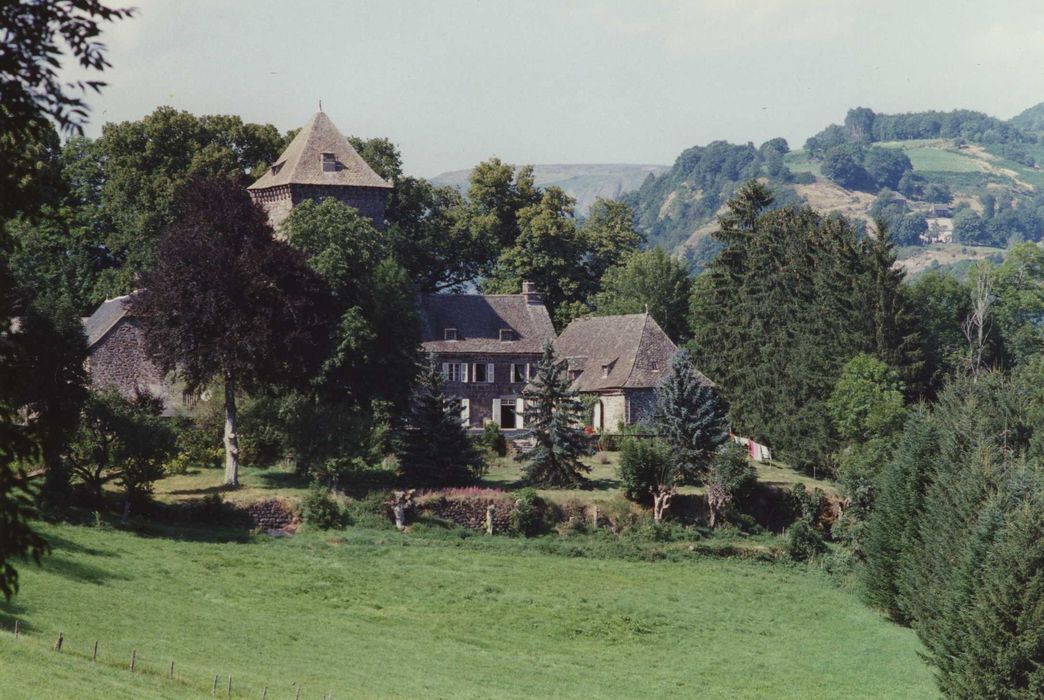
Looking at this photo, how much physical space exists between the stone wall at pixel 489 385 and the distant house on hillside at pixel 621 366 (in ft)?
10.6

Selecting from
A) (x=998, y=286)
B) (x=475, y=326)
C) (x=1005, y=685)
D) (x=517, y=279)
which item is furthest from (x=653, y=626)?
(x=998, y=286)

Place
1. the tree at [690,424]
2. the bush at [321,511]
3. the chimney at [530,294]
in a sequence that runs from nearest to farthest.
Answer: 1. the bush at [321,511]
2. the tree at [690,424]
3. the chimney at [530,294]

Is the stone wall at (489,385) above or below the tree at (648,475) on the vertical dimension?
above

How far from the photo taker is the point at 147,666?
32062mm

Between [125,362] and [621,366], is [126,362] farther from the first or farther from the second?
[621,366]

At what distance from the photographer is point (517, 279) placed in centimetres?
9294

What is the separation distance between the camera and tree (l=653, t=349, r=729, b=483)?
2416 inches

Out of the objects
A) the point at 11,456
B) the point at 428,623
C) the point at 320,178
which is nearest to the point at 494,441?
the point at 320,178

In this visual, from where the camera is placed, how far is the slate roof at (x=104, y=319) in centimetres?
6762

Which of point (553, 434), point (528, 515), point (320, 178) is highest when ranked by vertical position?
point (320, 178)

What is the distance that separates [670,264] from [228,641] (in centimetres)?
6058

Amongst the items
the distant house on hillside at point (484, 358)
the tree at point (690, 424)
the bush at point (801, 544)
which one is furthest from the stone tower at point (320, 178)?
the bush at point (801, 544)

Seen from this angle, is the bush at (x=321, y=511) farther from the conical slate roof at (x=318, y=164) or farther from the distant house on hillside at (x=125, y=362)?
the conical slate roof at (x=318, y=164)

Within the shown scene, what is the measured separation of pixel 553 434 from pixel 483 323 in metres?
23.7
